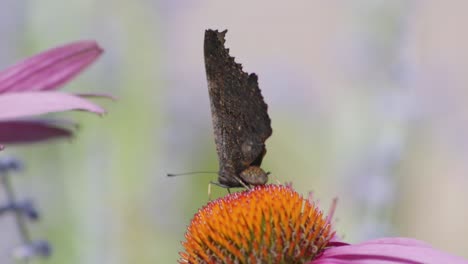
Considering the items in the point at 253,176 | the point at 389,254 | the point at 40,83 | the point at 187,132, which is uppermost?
the point at 187,132

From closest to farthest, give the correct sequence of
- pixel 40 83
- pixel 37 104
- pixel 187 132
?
1. pixel 37 104
2. pixel 40 83
3. pixel 187 132

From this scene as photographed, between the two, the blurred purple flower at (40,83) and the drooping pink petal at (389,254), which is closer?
the drooping pink petal at (389,254)

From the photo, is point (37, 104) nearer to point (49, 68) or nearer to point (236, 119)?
point (49, 68)

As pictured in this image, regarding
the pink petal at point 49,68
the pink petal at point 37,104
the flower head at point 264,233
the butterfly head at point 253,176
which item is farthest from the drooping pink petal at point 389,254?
the pink petal at point 49,68

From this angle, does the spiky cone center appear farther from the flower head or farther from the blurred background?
the blurred background

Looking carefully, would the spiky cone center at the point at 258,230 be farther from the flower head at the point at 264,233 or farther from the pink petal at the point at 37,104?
the pink petal at the point at 37,104

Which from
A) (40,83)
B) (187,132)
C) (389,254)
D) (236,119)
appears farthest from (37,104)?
(187,132)
